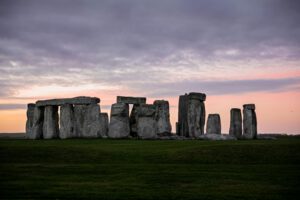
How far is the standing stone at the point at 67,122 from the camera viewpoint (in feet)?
110

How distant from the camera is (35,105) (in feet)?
118

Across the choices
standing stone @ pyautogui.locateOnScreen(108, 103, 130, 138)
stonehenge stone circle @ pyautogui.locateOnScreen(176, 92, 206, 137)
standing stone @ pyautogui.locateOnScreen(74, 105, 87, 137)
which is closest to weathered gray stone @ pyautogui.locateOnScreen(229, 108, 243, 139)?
stonehenge stone circle @ pyautogui.locateOnScreen(176, 92, 206, 137)

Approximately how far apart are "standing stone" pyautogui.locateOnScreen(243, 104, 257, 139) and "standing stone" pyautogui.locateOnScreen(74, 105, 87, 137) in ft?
37.1

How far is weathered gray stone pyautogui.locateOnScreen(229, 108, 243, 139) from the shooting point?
35344 millimetres

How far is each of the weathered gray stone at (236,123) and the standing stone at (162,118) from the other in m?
4.66

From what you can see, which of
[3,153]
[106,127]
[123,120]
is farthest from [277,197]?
[106,127]

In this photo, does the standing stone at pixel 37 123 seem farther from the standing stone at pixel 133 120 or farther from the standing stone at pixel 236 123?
the standing stone at pixel 236 123

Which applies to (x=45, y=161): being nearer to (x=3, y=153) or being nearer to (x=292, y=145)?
(x=3, y=153)

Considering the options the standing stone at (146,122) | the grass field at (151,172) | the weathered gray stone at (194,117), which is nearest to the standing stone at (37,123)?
the standing stone at (146,122)

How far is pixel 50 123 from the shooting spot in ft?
113

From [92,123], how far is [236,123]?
10399 mm

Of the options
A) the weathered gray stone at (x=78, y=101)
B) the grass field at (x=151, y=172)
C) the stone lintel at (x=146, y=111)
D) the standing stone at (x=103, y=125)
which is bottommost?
the grass field at (x=151, y=172)

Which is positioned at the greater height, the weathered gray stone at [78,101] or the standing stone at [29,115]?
the weathered gray stone at [78,101]

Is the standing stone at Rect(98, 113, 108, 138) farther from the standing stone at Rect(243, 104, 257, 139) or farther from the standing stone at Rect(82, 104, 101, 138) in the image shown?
the standing stone at Rect(243, 104, 257, 139)
